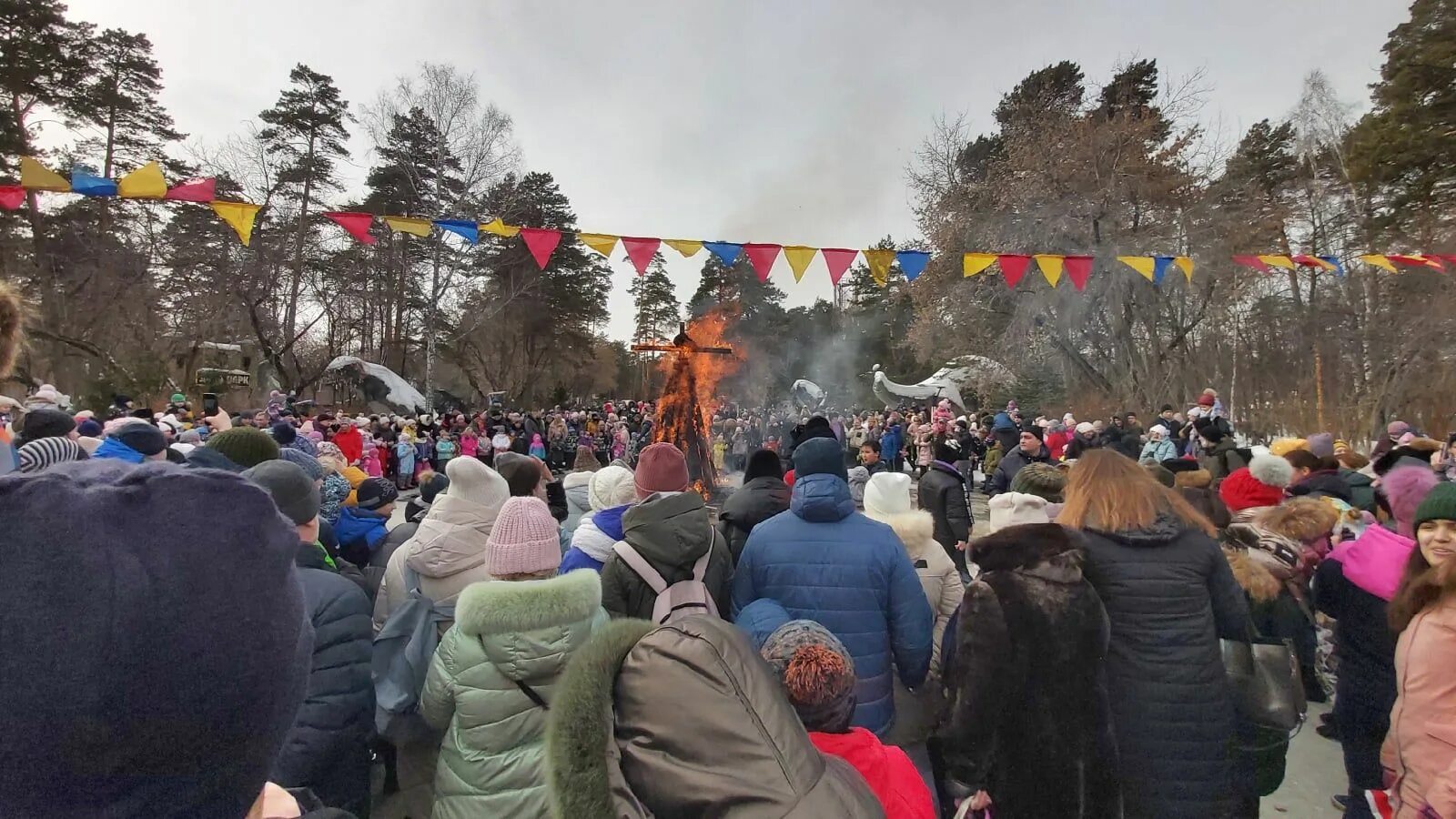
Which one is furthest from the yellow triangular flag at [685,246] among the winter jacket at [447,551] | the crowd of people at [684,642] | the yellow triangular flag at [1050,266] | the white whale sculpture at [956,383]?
the white whale sculpture at [956,383]

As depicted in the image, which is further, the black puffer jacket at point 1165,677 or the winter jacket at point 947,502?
the winter jacket at point 947,502

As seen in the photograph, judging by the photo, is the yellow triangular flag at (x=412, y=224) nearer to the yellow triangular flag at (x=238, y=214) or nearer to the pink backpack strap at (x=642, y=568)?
the yellow triangular flag at (x=238, y=214)

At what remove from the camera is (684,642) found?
1.07 m

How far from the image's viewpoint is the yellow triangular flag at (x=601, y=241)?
33.6 ft

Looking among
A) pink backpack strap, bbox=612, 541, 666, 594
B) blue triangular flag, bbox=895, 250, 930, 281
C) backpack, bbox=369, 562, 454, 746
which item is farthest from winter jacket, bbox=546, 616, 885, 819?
blue triangular flag, bbox=895, 250, 930, 281

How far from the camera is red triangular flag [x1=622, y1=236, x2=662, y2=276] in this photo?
1042 cm

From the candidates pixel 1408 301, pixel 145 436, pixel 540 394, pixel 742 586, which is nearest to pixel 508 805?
pixel 742 586

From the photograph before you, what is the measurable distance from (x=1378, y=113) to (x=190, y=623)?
26.9 m

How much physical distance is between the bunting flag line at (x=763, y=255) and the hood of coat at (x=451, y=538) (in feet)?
25.1

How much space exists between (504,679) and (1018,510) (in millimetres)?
2350

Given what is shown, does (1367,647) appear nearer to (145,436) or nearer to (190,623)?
(190,623)

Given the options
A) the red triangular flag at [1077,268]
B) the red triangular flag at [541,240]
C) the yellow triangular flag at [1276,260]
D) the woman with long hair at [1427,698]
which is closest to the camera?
the woman with long hair at [1427,698]

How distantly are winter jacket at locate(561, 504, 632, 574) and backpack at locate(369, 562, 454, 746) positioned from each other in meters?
0.75

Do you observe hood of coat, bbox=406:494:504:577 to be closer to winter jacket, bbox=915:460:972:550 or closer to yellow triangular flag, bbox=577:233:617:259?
winter jacket, bbox=915:460:972:550
